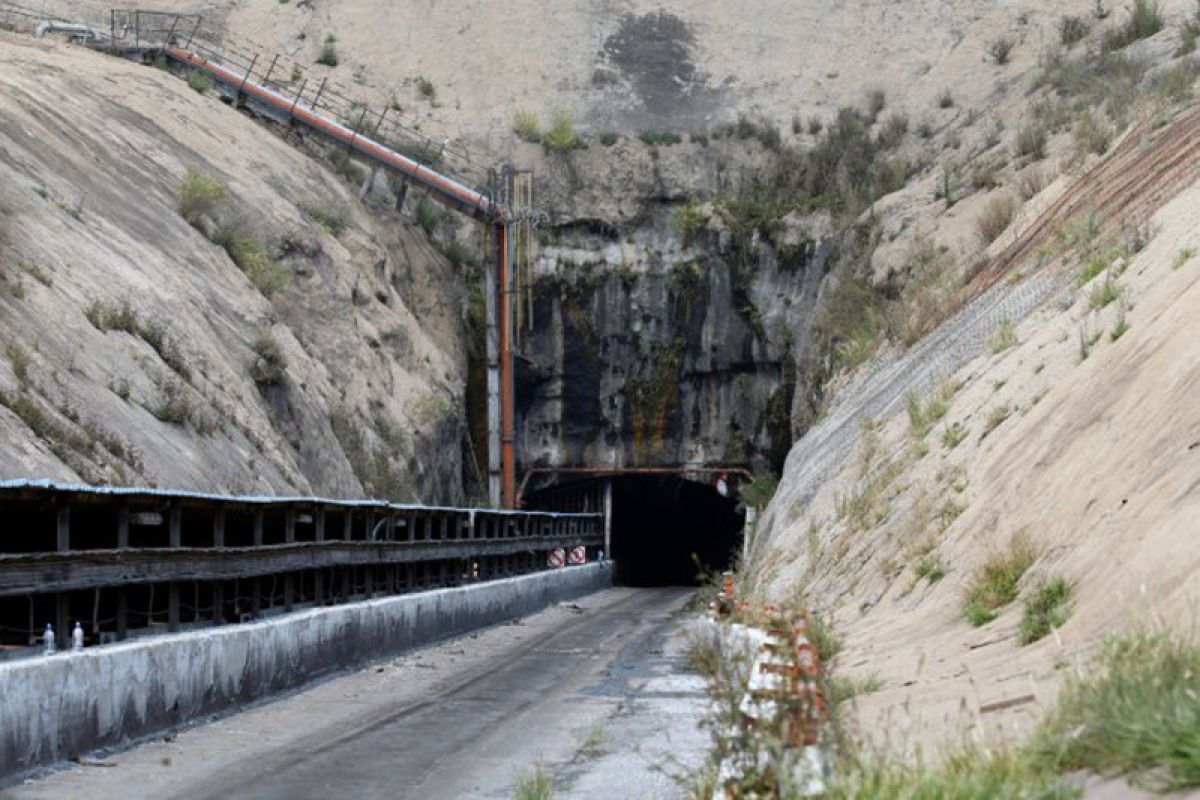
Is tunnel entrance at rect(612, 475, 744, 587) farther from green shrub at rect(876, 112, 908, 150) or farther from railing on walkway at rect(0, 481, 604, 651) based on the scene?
railing on walkway at rect(0, 481, 604, 651)

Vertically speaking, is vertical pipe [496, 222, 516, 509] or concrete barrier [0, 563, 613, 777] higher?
vertical pipe [496, 222, 516, 509]

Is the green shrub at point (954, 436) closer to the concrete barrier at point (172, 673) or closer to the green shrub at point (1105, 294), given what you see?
the green shrub at point (1105, 294)

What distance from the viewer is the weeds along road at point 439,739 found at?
440 inches

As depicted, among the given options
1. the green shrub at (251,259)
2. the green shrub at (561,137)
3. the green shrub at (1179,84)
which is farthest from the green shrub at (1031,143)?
the green shrub at (561,137)

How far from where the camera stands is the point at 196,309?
3362cm

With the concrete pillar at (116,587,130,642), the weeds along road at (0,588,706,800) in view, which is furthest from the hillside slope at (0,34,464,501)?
the weeds along road at (0,588,706,800)

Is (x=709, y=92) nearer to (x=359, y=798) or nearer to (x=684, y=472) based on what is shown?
(x=684, y=472)

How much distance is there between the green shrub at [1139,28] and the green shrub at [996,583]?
3908cm

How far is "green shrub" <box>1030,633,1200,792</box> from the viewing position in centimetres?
588

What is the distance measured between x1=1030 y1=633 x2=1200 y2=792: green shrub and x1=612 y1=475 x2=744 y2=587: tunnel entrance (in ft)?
174

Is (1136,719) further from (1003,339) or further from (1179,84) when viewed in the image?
(1179,84)

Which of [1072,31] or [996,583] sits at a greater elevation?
[1072,31]

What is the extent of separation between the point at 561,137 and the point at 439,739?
153 ft

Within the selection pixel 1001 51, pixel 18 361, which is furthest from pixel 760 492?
pixel 18 361
